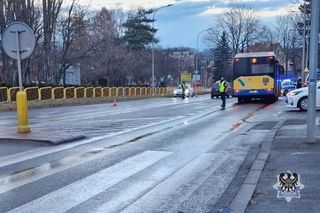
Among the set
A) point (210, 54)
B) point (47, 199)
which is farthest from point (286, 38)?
point (47, 199)

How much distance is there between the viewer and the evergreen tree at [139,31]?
93.8 m

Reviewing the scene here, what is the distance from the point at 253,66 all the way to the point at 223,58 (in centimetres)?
8708

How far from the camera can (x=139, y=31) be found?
9581 centimetres

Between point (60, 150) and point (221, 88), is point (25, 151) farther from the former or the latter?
point (221, 88)

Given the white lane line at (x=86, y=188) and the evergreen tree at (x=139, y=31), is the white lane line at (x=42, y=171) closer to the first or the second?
the white lane line at (x=86, y=188)

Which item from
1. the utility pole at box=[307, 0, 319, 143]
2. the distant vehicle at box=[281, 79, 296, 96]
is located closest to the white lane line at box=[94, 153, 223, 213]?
the utility pole at box=[307, 0, 319, 143]

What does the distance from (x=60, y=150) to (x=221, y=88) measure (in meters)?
18.4

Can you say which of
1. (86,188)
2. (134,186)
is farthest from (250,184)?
(86,188)

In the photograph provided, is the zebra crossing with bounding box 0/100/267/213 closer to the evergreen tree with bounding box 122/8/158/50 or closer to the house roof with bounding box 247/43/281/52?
the evergreen tree with bounding box 122/8/158/50

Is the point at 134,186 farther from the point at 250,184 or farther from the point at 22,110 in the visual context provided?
the point at 22,110

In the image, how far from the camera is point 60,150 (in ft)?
38.3

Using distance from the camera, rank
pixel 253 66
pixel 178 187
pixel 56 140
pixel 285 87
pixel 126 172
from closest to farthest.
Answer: pixel 178 187 < pixel 126 172 < pixel 56 140 < pixel 253 66 < pixel 285 87

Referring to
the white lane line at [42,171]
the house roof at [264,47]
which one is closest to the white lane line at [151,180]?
the white lane line at [42,171]

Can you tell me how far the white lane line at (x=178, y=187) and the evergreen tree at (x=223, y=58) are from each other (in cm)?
10903
